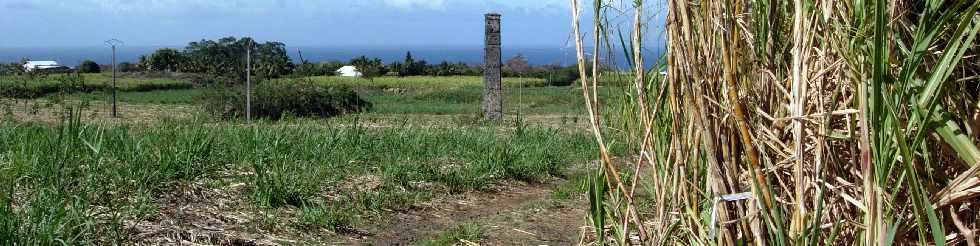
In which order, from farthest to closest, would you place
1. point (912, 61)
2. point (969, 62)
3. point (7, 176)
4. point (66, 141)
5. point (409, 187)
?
point (409, 187)
point (66, 141)
point (7, 176)
point (969, 62)
point (912, 61)

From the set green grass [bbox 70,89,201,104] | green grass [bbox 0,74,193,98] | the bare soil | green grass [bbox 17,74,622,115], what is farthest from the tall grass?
green grass [bbox 70,89,201,104]

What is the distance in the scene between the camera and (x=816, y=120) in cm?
240

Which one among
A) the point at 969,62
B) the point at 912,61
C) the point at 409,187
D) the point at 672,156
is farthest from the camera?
the point at 409,187

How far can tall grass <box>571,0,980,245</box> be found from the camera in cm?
218

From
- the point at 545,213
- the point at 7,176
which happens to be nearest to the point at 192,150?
the point at 7,176

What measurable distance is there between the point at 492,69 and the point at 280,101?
596cm

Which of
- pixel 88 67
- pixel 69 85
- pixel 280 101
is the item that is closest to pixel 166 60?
pixel 88 67

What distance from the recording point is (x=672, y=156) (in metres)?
2.79

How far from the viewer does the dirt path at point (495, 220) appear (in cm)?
500

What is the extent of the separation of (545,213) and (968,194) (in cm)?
361

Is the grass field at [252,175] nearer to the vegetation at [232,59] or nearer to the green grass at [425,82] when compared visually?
the vegetation at [232,59]

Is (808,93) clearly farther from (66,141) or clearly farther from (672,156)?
(66,141)

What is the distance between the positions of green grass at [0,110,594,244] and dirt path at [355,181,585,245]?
143 millimetres

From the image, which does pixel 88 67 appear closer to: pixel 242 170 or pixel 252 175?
pixel 242 170
